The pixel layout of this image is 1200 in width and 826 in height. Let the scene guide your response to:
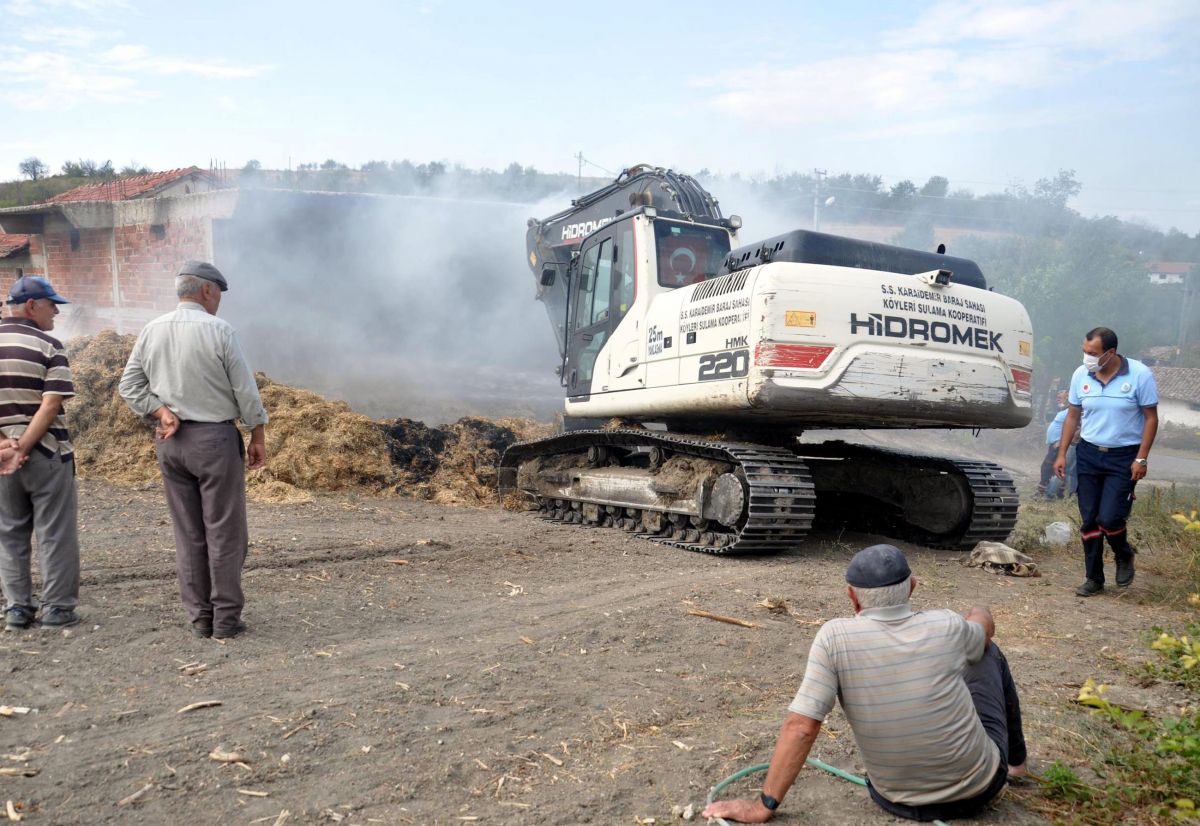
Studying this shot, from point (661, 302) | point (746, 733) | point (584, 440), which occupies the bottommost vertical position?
point (746, 733)

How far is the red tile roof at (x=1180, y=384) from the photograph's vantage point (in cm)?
3569

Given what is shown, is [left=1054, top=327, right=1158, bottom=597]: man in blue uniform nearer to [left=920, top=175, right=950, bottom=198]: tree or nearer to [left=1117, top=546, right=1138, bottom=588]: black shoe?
[left=1117, top=546, right=1138, bottom=588]: black shoe

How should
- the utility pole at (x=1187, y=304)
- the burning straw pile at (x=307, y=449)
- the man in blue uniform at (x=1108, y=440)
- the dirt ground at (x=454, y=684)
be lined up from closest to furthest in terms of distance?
the dirt ground at (x=454, y=684) → the man in blue uniform at (x=1108, y=440) → the burning straw pile at (x=307, y=449) → the utility pole at (x=1187, y=304)

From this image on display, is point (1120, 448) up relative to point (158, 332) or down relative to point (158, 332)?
down

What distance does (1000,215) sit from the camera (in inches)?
2055

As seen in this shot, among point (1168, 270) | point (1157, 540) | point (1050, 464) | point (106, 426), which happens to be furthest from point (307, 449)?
point (1168, 270)

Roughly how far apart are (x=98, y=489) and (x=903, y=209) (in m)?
50.0

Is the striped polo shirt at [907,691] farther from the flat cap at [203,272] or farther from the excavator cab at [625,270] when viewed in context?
the excavator cab at [625,270]

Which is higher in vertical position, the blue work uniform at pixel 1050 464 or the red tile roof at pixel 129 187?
the red tile roof at pixel 129 187

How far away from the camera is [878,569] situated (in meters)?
2.92

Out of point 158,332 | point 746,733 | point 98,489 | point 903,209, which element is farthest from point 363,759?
point 903,209

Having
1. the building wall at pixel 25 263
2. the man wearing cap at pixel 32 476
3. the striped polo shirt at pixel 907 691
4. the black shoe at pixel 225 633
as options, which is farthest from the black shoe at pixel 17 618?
the building wall at pixel 25 263

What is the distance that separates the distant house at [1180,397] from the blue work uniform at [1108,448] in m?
31.8

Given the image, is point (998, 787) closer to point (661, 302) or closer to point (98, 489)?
point (661, 302)
